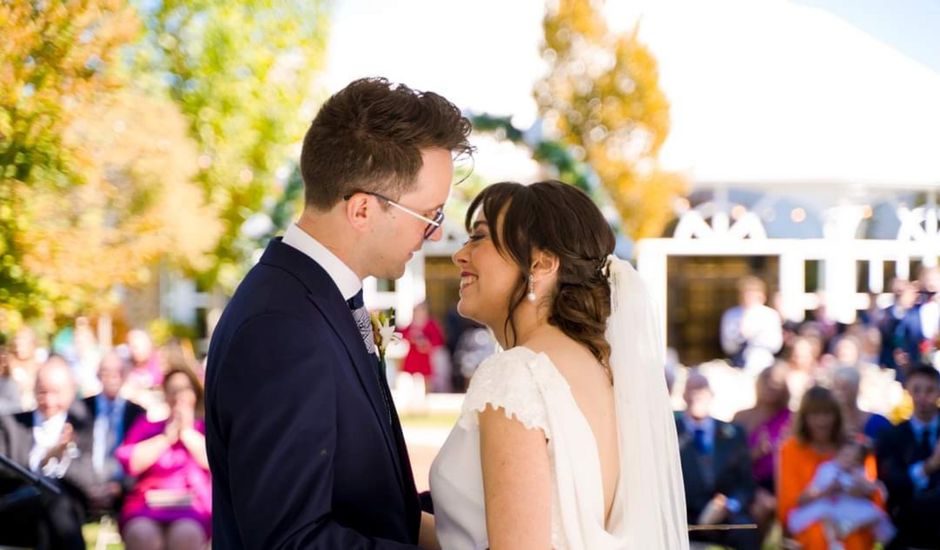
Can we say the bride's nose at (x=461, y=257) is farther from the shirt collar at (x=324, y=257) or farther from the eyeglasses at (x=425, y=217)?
the shirt collar at (x=324, y=257)

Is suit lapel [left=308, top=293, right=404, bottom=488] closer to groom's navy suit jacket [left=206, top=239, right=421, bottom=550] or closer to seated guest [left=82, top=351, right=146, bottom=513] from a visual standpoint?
groom's navy suit jacket [left=206, top=239, right=421, bottom=550]

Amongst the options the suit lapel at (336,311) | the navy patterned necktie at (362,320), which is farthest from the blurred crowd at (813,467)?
the suit lapel at (336,311)

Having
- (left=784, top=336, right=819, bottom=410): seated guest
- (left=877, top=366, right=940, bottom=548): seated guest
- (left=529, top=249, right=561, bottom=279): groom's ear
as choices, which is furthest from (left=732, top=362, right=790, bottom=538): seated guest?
(left=529, top=249, right=561, bottom=279): groom's ear

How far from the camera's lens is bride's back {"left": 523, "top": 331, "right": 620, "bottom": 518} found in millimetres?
1961

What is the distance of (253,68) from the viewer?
26.3ft

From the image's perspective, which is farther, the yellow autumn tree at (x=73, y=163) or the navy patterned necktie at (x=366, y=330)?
the yellow autumn tree at (x=73, y=163)

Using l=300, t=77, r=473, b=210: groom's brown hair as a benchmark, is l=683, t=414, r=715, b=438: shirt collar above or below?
below

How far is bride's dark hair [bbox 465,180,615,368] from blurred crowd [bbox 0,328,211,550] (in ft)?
10.1

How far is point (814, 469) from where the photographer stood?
5121 mm

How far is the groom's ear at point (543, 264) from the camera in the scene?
2039mm

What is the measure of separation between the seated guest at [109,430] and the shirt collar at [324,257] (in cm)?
351

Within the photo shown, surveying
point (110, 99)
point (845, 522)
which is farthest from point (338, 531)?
point (110, 99)

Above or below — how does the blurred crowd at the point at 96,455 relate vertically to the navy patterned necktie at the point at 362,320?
below

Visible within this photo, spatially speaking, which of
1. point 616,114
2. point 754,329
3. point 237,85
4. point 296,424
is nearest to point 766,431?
point 754,329
